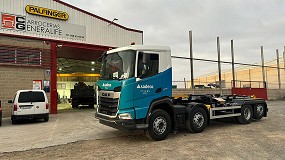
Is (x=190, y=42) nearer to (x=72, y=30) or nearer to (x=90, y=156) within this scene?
(x=72, y=30)

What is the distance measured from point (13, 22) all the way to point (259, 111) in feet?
55.3

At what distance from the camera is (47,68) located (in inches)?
659

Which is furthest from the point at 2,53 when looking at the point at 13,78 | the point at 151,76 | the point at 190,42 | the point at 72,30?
the point at 190,42

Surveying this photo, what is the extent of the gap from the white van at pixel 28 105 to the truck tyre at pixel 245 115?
1072cm

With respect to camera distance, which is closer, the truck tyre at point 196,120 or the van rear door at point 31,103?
the truck tyre at point 196,120

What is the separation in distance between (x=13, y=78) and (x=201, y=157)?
47.0ft

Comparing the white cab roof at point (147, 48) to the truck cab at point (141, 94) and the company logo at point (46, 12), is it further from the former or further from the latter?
the company logo at point (46, 12)

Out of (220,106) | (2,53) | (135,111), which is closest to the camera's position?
(135,111)

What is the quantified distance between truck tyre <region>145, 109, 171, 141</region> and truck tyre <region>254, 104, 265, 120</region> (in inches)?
258

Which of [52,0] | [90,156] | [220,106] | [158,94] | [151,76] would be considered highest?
[52,0]

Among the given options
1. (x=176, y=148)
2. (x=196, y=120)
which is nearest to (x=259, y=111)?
(x=196, y=120)

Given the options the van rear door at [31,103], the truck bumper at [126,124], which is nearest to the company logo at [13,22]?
the van rear door at [31,103]

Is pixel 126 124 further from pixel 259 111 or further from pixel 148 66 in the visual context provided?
pixel 259 111

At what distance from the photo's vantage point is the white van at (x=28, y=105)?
38.8 ft
